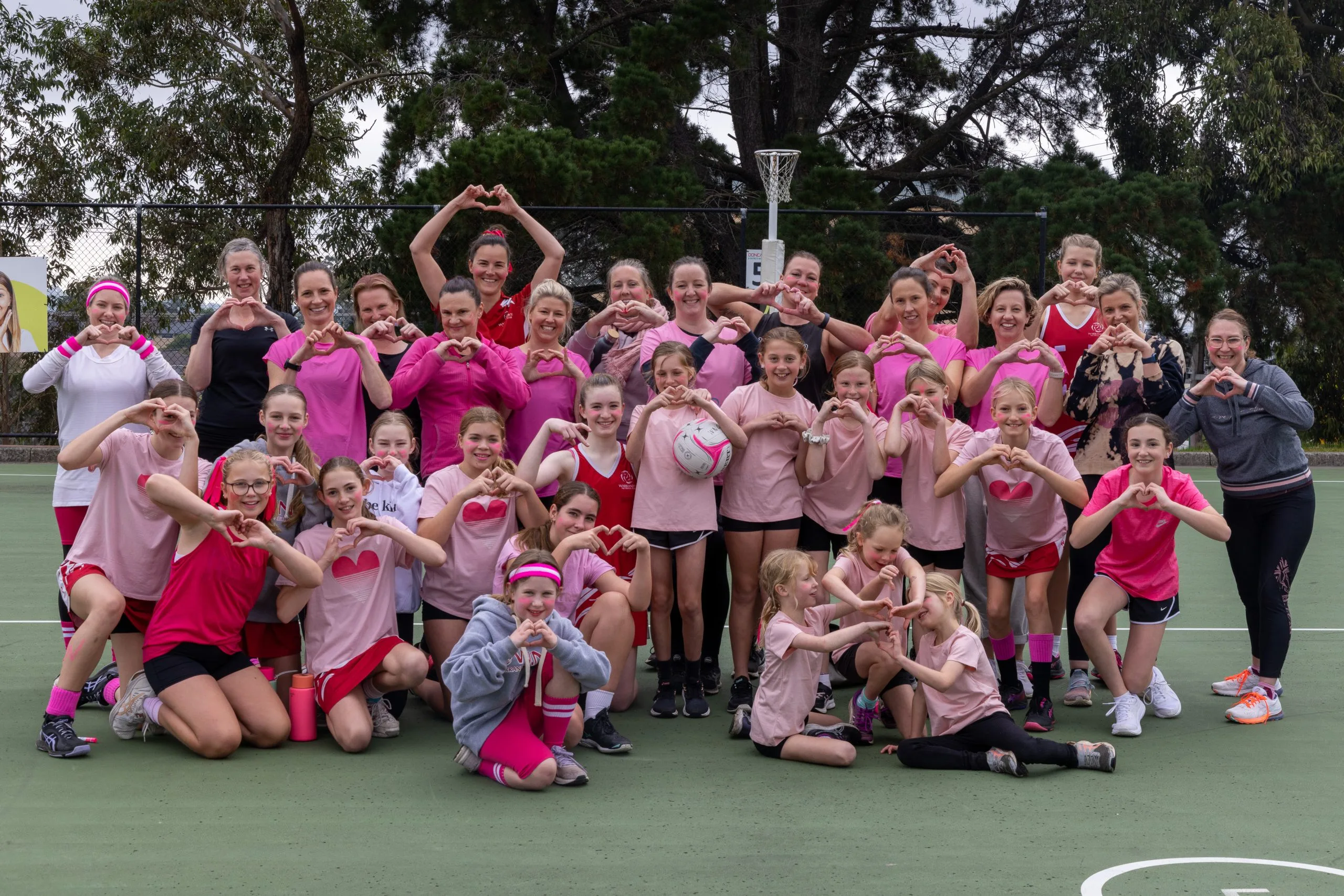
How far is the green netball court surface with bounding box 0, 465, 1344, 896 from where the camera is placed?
10.8ft

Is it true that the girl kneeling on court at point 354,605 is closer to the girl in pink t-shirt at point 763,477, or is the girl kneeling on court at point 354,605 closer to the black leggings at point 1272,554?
the girl in pink t-shirt at point 763,477

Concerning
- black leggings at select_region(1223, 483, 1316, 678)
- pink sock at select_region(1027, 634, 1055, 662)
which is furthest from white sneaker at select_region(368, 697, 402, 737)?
black leggings at select_region(1223, 483, 1316, 678)

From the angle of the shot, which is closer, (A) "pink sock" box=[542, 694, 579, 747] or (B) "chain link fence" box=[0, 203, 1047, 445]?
(A) "pink sock" box=[542, 694, 579, 747]

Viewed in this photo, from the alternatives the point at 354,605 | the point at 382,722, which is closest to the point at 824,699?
the point at 382,722

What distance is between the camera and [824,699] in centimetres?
486

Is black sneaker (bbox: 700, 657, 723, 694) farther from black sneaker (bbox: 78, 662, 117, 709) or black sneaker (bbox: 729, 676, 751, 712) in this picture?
black sneaker (bbox: 78, 662, 117, 709)

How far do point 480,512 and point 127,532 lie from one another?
1.19 metres

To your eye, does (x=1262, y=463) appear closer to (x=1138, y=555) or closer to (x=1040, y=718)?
(x=1138, y=555)

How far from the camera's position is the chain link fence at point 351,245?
13156 millimetres

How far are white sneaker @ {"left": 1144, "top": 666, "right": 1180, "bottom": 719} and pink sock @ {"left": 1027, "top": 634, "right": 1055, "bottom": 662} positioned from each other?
433mm

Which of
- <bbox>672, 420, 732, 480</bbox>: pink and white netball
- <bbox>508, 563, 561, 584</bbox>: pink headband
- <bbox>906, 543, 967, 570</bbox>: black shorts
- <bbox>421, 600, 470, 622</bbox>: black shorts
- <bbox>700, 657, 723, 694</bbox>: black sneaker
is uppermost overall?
<bbox>672, 420, 732, 480</bbox>: pink and white netball

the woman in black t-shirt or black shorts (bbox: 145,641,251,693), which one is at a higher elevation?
the woman in black t-shirt

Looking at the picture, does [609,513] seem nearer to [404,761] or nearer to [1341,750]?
[404,761]

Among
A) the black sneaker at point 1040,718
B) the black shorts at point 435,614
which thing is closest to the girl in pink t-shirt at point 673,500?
the black shorts at point 435,614
